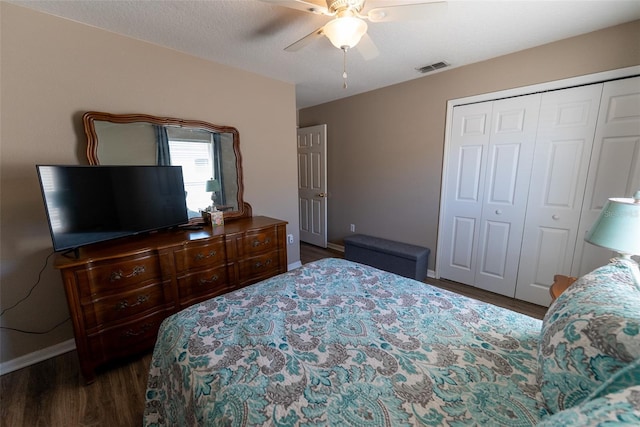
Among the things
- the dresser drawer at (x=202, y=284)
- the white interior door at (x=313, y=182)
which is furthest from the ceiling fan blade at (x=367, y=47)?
the white interior door at (x=313, y=182)

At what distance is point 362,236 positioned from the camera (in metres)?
3.68

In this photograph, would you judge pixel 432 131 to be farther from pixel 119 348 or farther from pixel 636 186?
pixel 119 348

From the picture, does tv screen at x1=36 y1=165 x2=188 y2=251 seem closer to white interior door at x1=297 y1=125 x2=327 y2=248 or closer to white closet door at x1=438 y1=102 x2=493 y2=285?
white interior door at x1=297 y1=125 x2=327 y2=248

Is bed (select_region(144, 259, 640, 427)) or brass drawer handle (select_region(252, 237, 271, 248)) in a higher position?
brass drawer handle (select_region(252, 237, 271, 248))

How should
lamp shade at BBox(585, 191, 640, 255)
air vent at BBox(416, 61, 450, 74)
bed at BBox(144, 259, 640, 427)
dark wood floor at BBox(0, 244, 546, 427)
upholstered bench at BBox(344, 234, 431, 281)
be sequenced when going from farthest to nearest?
upholstered bench at BBox(344, 234, 431, 281) < air vent at BBox(416, 61, 450, 74) < dark wood floor at BBox(0, 244, 546, 427) < lamp shade at BBox(585, 191, 640, 255) < bed at BBox(144, 259, 640, 427)

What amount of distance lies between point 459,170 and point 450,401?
2578 millimetres

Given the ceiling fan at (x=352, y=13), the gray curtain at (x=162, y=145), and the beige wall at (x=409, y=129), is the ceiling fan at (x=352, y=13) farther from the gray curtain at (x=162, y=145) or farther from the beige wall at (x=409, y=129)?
the beige wall at (x=409, y=129)

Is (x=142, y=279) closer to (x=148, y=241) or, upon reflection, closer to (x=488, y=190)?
→ (x=148, y=241)

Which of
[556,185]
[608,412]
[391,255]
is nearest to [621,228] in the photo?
[608,412]

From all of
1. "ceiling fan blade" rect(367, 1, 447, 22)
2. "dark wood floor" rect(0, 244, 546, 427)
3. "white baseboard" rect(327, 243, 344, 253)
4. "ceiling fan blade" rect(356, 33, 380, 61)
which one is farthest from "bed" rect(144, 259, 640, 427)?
"white baseboard" rect(327, 243, 344, 253)

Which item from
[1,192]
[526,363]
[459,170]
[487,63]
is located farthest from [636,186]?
[1,192]

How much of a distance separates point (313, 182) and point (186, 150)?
86.8 inches

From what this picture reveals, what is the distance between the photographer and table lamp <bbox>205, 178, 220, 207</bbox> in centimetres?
258

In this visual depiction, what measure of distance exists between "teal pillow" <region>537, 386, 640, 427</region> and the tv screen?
7.49 feet
